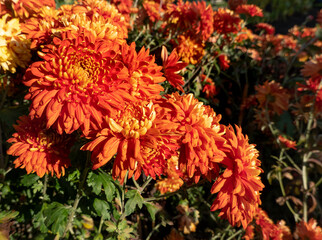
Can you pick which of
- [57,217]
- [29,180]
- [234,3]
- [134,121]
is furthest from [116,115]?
[234,3]

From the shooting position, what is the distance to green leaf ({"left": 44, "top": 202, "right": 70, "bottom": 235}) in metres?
0.88

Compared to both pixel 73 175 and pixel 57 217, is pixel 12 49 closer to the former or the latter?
pixel 73 175

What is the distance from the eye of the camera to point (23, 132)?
89 centimetres

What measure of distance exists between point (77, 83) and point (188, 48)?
956mm

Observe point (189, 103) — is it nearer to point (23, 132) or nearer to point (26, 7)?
point (23, 132)

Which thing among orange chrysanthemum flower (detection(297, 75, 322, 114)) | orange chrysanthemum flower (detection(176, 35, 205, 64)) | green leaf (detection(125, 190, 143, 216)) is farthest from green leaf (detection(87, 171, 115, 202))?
orange chrysanthemum flower (detection(297, 75, 322, 114))

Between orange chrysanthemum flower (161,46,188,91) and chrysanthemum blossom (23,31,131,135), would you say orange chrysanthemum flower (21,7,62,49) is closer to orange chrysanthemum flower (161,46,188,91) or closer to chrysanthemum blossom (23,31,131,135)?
chrysanthemum blossom (23,31,131,135)

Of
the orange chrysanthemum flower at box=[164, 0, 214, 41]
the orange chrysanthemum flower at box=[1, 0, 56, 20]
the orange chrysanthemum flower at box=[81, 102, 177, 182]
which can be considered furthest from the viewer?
the orange chrysanthemum flower at box=[164, 0, 214, 41]

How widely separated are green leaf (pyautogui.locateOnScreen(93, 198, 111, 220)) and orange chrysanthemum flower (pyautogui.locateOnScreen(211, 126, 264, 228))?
43cm

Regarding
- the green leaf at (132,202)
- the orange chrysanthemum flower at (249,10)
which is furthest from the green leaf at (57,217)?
the orange chrysanthemum flower at (249,10)

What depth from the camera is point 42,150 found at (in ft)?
2.88

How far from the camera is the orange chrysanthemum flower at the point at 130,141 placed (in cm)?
64

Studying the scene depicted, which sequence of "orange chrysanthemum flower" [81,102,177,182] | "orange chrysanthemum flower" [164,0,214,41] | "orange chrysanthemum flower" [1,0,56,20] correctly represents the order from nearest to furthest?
"orange chrysanthemum flower" [81,102,177,182]
"orange chrysanthemum flower" [1,0,56,20]
"orange chrysanthemum flower" [164,0,214,41]

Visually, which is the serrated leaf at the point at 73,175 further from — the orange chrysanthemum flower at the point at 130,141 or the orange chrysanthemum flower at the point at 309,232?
the orange chrysanthemum flower at the point at 309,232
